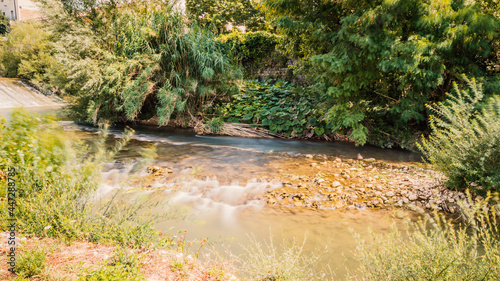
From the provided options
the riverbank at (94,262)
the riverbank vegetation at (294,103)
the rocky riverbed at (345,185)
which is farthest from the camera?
the rocky riverbed at (345,185)

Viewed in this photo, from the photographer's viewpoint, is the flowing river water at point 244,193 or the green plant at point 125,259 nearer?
the green plant at point 125,259

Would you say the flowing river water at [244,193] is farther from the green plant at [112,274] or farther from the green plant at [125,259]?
the green plant at [112,274]

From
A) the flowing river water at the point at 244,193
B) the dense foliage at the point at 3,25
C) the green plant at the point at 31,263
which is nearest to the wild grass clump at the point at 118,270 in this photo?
the green plant at the point at 31,263

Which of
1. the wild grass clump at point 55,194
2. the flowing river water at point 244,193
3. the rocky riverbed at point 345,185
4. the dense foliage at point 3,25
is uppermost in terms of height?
the dense foliage at point 3,25

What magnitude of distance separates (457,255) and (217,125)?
31.8 ft

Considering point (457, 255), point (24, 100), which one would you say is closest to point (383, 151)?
point (457, 255)

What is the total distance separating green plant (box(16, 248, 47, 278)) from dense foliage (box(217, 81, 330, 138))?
28.4ft

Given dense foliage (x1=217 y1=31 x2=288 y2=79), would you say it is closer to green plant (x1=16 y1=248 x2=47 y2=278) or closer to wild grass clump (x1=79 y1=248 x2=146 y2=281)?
wild grass clump (x1=79 y1=248 x2=146 y2=281)

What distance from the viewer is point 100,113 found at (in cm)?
1230

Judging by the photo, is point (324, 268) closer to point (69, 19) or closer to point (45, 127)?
point (45, 127)

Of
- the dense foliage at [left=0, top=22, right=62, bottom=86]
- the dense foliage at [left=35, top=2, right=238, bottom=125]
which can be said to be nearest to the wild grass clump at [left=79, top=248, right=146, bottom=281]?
the dense foliage at [left=35, top=2, right=238, bottom=125]

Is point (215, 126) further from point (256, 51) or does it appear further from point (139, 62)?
point (256, 51)

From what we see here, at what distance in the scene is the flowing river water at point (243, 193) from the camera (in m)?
3.91

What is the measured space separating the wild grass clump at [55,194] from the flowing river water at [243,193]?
14.4 inches
